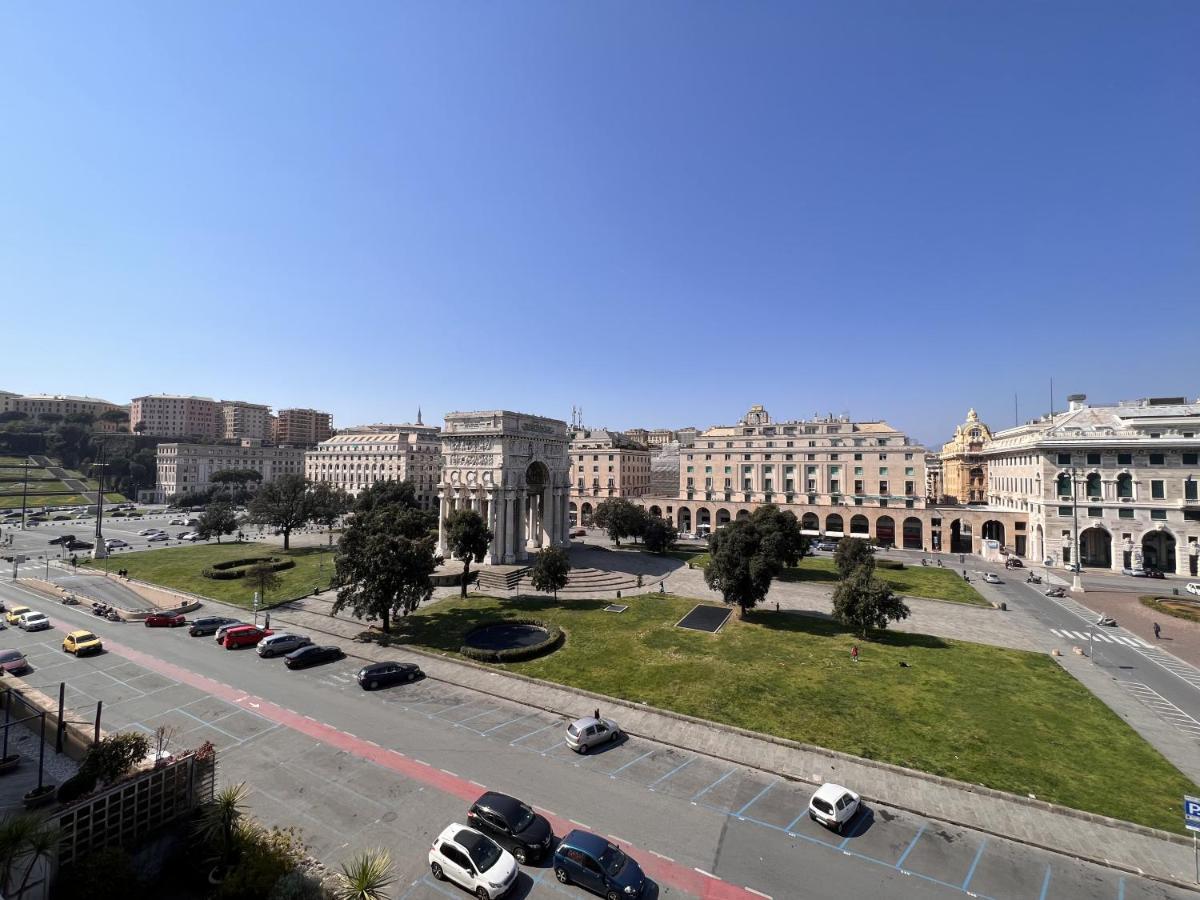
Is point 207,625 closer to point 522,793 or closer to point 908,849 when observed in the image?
point 522,793

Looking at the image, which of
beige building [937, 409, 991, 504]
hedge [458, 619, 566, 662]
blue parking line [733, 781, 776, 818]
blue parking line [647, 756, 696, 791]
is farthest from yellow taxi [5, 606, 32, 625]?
beige building [937, 409, 991, 504]

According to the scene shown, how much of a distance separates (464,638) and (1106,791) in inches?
1365

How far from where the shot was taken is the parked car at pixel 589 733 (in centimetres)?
2331

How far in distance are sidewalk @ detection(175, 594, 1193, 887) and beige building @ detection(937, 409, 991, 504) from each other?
107 meters

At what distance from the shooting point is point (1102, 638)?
40.2 metres

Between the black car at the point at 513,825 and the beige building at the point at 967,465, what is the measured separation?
123905 millimetres

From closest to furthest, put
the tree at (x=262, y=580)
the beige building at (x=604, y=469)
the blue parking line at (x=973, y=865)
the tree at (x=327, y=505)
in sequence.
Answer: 1. the blue parking line at (x=973, y=865)
2. the tree at (x=262, y=580)
3. the tree at (x=327, y=505)
4. the beige building at (x=604, y=469)

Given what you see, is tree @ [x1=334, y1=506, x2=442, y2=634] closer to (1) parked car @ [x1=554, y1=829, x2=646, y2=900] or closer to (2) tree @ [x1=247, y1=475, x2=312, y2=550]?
(1) parked car @ [x1=554, y1=829, x2=646, y2=900]

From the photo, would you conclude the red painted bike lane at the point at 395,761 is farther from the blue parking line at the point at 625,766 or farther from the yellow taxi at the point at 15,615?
the yellow taxi at the point at 15,615

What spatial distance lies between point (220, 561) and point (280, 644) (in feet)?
118

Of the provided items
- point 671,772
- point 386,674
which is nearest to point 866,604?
point 671,772

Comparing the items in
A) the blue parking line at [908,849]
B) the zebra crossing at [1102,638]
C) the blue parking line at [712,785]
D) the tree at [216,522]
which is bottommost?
the blue parking line at [712,785]

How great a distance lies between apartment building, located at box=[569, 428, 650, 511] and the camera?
11150cm

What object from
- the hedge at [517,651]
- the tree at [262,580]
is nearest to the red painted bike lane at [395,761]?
the hedge at [517,651]
